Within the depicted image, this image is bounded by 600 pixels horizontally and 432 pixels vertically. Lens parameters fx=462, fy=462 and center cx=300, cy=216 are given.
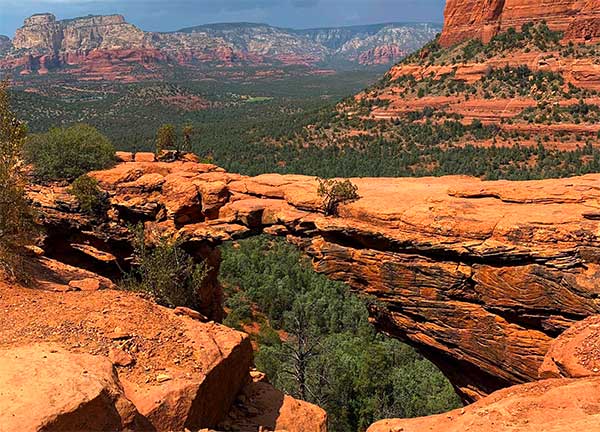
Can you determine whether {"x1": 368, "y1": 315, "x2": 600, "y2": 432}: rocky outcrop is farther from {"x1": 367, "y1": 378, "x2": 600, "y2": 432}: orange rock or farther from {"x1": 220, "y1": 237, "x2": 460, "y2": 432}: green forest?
{"x1": 220, "y1": 237, "x2": 460, "y2": 432}: green forest

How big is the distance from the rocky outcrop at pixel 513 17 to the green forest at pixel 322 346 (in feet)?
195

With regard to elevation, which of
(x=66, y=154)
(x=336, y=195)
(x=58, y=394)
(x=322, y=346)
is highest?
(x=66, y=154)

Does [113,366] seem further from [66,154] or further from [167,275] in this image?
[66,154]

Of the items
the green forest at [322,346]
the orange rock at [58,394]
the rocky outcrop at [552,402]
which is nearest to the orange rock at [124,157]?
the green forest at [322,346]

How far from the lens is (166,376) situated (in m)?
9.34

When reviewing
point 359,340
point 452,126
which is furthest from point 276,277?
point 452,126

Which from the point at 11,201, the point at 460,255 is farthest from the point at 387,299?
the point at 11,201

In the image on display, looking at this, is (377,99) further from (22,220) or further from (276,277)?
(22,220)

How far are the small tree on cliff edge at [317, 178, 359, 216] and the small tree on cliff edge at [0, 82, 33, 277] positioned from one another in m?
9.49

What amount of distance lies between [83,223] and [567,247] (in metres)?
18.9

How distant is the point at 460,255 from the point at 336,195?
16.3ft

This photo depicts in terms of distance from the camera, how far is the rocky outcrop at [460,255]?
12508 millimetres

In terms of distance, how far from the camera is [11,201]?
12758 mm

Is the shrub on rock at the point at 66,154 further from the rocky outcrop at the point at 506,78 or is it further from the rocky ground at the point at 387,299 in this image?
the rocky outcrop at the point at 506,78
